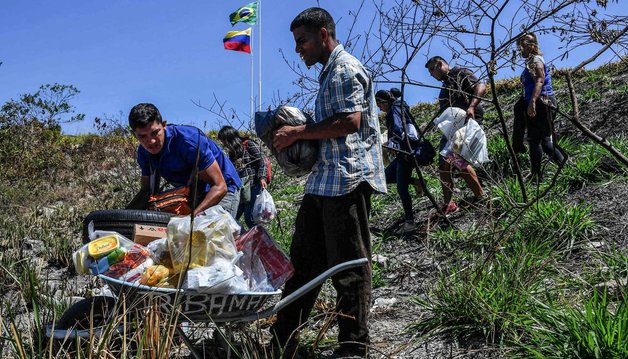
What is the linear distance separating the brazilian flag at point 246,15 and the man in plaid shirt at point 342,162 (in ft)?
44.5

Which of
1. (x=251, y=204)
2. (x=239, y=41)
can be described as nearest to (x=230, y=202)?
(x=251, y=204)

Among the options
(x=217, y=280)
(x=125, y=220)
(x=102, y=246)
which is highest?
(x=125, y=220)

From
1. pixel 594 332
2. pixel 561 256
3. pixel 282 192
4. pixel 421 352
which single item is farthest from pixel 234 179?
pixel 282 192

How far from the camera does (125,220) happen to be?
3.38 metres

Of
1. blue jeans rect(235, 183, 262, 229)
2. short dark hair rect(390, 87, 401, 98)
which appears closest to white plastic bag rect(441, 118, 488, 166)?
short dark hair rect(390, 87, 401, 98)

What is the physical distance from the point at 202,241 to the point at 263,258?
358 mm

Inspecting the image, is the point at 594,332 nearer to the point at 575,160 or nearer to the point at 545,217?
the point at 545,217

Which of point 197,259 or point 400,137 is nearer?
point 197,259

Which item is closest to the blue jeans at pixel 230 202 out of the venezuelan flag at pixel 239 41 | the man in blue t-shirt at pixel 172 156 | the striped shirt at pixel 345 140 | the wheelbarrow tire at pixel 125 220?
the man in blue t-shirt at pixel 172 156

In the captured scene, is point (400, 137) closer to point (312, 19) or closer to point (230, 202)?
point (230, 202)

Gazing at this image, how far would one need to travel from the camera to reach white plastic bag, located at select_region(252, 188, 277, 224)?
21.8 ft

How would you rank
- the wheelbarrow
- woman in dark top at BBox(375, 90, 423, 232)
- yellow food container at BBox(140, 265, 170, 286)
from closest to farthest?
the wheelbarrow
yellow food container at BBox(140, 265, 170, 286)
woman in dark top at BBox(375, 90, 423, 232)

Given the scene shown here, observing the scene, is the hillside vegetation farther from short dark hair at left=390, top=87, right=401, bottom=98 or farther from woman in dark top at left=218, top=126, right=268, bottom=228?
short dark hair at left=390, top=87, right=401, bottom=98

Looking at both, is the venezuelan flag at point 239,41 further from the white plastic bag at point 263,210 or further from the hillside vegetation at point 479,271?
the white plastic bag at point 263,210
